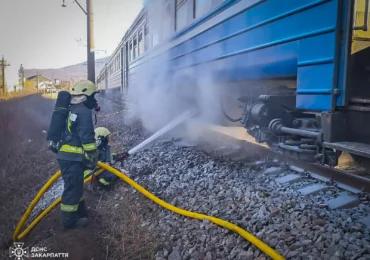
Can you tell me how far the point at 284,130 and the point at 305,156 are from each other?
44 centimetres

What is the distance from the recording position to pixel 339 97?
2.87 m

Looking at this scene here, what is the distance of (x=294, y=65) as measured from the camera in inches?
134

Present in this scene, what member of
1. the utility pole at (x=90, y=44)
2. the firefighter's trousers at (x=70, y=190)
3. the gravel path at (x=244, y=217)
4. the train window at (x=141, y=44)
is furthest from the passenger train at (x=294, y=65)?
the utility pole at (x=90, y=44)

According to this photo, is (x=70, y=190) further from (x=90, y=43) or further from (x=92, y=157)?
(x=90, y=43)

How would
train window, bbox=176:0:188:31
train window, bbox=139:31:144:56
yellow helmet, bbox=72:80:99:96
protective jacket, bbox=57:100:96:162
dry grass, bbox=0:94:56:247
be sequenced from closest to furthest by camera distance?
1. protective jacket, bbox=57:100:96:162
2. yellow helmet, bbox=72:80:99:96
3. dry grass, bbox=0:94:56:247
4. train window, bbox=176:0:188:31
5. train window, bbox=139:31:144:56

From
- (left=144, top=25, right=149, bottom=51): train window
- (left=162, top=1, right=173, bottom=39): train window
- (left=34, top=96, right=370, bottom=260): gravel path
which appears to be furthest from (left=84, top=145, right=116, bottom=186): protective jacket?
(left=144, top=25, right=149, bottom=51): train window

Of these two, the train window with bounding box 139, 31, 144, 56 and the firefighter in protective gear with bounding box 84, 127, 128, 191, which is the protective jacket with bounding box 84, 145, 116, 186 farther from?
the train window with bounding box 139, 31, 144, 56

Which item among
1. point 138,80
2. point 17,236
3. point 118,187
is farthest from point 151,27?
point 17,236

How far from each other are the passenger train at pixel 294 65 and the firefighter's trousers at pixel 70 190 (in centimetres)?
216

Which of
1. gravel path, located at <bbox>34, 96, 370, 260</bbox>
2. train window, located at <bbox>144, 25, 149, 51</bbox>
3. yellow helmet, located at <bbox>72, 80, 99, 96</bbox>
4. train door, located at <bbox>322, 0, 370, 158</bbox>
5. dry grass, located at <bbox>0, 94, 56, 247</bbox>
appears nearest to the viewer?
gravel path, located at <bbox>34, 96, 370, 260</bbox>

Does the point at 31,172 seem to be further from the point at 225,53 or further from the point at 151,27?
the point at 151,27

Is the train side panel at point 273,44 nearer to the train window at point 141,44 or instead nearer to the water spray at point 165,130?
the water spray at point 165,130

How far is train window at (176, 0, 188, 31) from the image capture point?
6300mm

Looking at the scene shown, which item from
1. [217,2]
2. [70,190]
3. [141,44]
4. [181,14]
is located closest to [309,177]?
[70,190]
